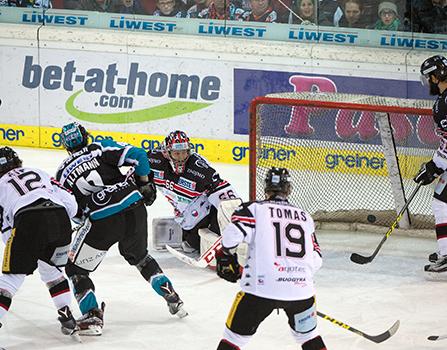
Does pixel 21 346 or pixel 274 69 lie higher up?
pixel 274 69

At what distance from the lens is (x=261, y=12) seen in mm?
9633

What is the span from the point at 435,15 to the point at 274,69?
1385 mm

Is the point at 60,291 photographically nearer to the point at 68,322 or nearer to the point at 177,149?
the point at 68,322

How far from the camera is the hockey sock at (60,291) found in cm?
556

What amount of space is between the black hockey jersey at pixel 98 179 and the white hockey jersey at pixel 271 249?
53.7 inches

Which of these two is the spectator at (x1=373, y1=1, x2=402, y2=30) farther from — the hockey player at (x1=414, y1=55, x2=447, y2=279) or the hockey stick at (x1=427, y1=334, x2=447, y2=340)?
the hockey stick at (x1=427, y1=334, x2=447, y2=340)

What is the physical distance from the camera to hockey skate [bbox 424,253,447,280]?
6738 millimetres

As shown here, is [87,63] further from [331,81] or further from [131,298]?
[131,298]

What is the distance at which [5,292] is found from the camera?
533cm

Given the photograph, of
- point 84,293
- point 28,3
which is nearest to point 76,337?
point 84,293

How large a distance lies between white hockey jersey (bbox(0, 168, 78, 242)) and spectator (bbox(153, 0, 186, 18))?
4586 mm

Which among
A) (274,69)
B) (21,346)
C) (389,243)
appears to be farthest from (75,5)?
(21,346)

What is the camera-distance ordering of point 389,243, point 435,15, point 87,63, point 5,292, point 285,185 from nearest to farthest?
point 285,185 < point 5,292 < point 389,243 < point 435,15 < point 87,63

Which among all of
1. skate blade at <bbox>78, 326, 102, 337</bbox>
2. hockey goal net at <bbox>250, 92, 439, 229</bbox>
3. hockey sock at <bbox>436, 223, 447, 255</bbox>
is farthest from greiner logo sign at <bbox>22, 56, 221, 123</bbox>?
skate blade at <bbox>78, 326, 102, 337</bbox>
